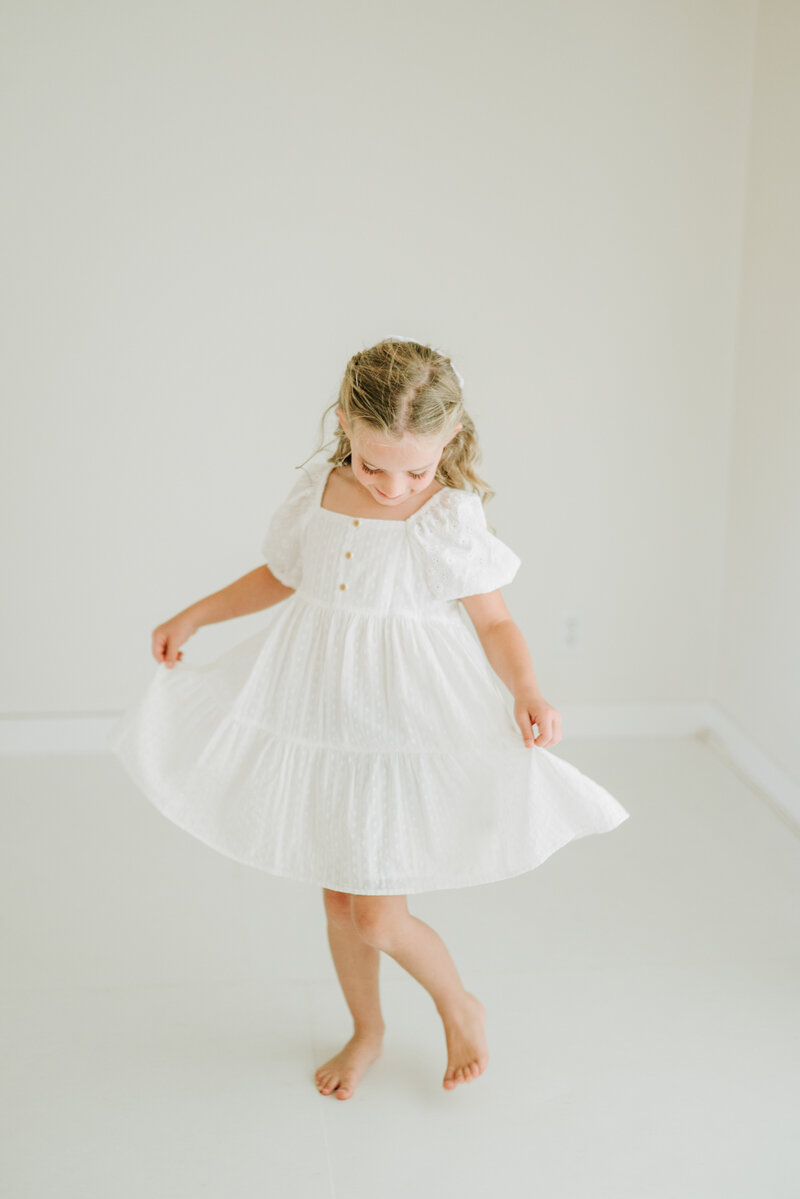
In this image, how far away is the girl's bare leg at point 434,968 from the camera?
1515mm

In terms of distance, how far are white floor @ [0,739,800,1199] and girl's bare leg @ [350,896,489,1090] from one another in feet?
0.20

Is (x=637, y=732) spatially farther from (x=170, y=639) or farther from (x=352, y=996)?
(x=170, y=639)

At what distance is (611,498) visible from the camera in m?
2.71

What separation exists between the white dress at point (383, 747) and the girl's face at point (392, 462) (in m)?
0.07

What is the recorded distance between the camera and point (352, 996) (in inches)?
66.1

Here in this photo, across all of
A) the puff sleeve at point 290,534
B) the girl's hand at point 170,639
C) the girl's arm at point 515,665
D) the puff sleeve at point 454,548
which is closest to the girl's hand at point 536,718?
the girl's arm at point 515,665

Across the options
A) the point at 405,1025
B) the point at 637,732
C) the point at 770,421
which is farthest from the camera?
the point at 637,732

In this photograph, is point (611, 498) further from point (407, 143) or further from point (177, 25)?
point (177, 25)

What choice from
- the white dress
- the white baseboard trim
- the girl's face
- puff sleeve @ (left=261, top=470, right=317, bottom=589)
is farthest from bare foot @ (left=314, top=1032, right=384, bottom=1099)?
the white baseboard trim

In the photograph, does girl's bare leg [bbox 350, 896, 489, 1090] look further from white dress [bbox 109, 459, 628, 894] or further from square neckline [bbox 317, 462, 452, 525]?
square neckline [bbox 317, 462, 452, 525]

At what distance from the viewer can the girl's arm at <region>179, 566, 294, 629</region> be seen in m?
1.69

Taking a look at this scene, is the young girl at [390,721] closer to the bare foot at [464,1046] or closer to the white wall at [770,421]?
the bare foot at [464,1046]

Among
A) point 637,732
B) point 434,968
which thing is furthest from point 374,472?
point 637,732

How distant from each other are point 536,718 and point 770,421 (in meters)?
1.27
